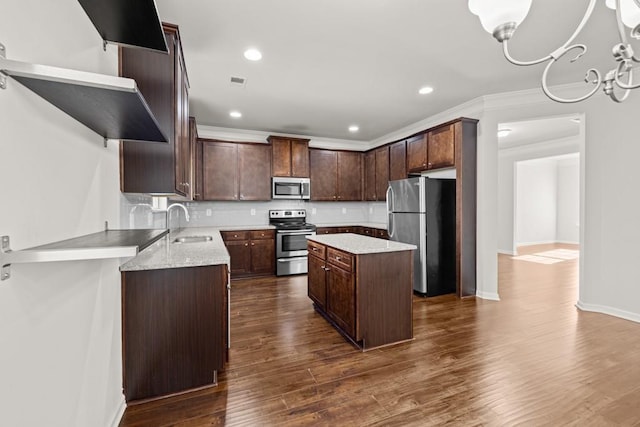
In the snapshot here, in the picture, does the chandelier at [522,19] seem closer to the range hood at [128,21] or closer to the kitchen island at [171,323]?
the range hood at [128,21]

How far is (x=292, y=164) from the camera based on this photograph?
17.2 feet

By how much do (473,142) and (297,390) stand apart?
3652 millimetres

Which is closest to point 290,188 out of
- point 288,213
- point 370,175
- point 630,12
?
point 288,213

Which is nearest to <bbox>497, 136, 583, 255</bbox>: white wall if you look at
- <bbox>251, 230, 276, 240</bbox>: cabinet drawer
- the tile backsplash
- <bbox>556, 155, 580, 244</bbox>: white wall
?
<bbox>556, 155, 580, 244</bbox>: white wall

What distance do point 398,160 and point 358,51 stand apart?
8.60ft

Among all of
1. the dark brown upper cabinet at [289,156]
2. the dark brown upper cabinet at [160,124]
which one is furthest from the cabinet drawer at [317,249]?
the dark brown upper cabinet at [289,156]

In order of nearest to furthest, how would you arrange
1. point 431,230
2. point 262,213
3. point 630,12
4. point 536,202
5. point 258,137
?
1. point 630,12
2. point 431,230
3. point 258,137
4. point 262,213
5. point 536,202

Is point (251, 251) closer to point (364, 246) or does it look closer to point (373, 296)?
point (364, 246)

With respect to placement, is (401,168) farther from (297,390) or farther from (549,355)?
(297,390)

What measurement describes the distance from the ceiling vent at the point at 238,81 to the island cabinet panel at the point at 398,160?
2.79 metres

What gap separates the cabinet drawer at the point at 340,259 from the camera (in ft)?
8.15

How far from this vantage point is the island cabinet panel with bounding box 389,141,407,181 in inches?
189

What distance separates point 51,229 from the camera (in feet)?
3.23

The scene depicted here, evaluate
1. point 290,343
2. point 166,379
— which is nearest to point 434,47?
point 290,343
